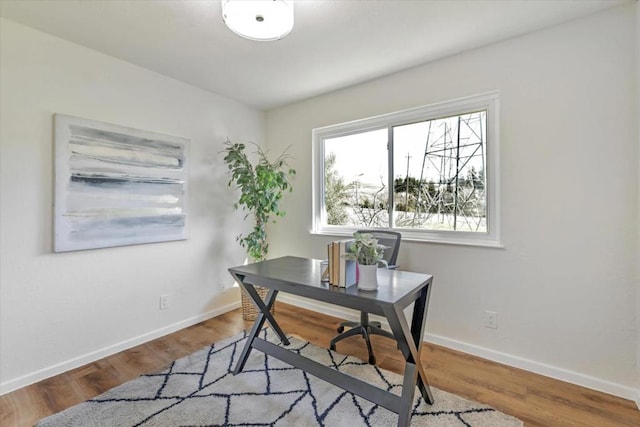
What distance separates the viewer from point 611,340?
1.85 metres

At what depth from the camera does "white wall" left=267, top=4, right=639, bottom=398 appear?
71.2 inches

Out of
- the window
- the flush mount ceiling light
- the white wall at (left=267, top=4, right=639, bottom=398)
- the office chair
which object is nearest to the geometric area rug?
the office chair

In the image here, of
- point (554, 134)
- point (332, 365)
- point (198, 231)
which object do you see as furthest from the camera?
point (198, 231)

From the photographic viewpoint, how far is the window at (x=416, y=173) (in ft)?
7.74

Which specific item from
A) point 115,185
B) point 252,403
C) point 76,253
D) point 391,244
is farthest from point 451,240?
point 76,253

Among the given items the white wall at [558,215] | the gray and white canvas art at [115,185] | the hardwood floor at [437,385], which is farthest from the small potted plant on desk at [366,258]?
the gray and white canvas art at [115,185]

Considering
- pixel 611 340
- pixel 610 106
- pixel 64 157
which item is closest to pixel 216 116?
pixel 64 157

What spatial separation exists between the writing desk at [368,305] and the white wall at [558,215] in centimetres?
88

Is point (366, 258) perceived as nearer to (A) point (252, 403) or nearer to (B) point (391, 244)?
(B) point (391, 244)

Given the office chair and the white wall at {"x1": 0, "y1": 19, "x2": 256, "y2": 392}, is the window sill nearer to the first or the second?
the office chair

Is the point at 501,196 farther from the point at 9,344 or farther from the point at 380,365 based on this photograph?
the point at 9,344

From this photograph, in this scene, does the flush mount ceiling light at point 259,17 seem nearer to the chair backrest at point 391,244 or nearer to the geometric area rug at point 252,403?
the chair backrest at point 391,244

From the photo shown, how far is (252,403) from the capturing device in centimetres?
176

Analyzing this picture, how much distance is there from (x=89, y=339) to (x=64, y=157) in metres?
1.40
